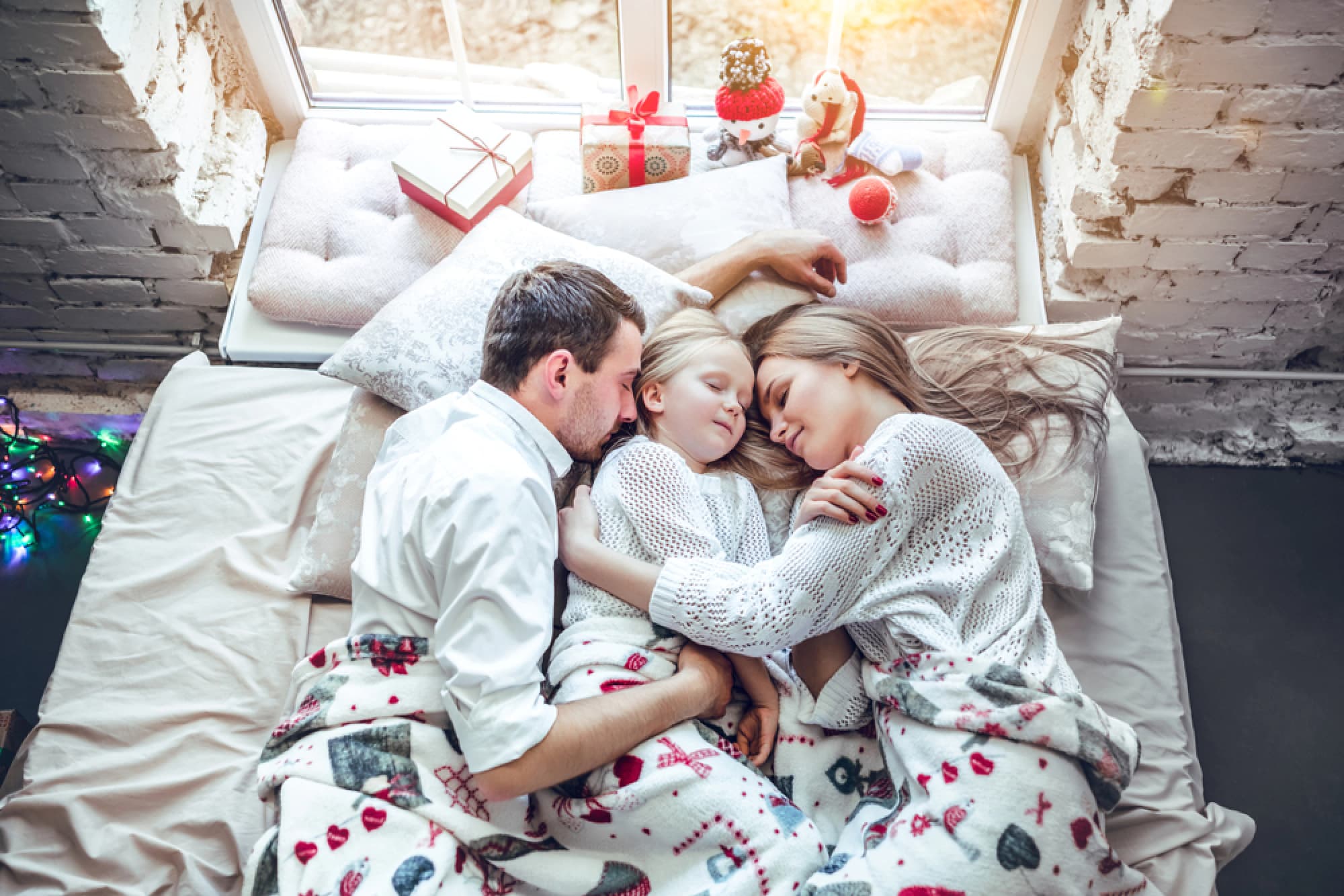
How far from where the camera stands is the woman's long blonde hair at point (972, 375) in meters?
1.67

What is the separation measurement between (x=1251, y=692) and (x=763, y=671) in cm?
123

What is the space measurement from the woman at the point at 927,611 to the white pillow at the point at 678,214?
394 millimetres

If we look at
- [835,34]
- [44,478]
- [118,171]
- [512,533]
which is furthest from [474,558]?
[44,478]

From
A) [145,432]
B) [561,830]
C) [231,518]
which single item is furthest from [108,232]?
[561,830]

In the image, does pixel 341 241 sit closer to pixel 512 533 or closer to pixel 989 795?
pixel 512 533

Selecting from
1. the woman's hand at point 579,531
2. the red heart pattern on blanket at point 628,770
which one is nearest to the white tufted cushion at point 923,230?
the woman's hand at point 579,531

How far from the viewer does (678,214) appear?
6.64 feet

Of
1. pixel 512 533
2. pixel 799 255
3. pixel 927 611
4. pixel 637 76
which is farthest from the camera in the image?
pixel 637 76

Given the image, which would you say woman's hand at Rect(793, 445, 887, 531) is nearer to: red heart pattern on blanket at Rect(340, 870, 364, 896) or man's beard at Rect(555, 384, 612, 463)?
man's beard at Rect(555, 384, 612, 463)

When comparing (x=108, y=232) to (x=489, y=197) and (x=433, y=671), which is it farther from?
(x=433, y=671)

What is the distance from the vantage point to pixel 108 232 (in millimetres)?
2105

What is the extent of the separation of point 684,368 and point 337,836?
0.92 meters

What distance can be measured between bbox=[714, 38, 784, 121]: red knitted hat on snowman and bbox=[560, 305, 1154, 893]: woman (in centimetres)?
66

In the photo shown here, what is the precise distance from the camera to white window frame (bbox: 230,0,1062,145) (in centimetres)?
214
